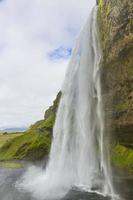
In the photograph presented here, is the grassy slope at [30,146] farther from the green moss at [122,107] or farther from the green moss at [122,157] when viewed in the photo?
the green moss at [122,107]

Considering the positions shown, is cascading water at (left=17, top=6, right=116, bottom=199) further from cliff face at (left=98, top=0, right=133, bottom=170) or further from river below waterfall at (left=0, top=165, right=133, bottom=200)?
cliff face at (left=98, top=0, right=133, bottom=170)

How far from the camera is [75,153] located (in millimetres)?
47688

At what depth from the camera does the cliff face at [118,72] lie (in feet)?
143

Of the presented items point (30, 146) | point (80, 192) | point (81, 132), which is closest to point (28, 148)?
point (30, 146)

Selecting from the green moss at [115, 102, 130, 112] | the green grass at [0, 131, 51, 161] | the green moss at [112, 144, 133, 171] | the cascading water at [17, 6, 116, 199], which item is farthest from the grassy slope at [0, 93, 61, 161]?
the green moss at [115, 102, 130, 112]

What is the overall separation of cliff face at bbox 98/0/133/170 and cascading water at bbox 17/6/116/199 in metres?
1.57

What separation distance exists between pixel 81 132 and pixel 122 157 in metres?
6.54

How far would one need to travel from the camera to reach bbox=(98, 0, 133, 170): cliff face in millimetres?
43438

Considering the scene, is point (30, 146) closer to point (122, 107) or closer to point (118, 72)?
point (122, 107)

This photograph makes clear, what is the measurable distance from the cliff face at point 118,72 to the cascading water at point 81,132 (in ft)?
5.16

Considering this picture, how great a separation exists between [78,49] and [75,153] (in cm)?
1780

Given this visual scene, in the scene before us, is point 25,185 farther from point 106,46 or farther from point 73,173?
point 106,46

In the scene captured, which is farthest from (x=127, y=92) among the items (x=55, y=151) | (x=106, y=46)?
(x=55, y=151)

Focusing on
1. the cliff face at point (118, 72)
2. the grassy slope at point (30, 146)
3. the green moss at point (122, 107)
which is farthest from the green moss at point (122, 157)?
the grassy slope at point (30, 146)
